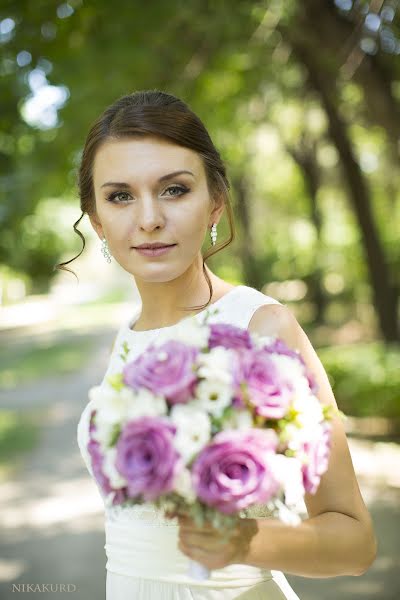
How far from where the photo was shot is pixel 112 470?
4.87 ft

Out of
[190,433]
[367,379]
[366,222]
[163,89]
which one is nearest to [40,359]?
[366,222]

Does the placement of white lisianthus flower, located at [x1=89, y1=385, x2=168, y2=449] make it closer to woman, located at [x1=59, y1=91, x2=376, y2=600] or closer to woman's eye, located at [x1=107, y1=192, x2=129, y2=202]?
woman, located at [x1=59, y1=91, x2=376, y2=600]

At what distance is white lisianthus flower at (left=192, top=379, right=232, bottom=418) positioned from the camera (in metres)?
1.47

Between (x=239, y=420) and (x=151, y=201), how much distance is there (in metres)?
0.87

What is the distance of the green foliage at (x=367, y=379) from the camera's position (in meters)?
9.55

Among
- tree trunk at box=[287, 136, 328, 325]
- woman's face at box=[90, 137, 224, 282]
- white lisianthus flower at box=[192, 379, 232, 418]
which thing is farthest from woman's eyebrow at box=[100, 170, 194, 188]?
tree trunk at box=[287, 136, 328, 325]

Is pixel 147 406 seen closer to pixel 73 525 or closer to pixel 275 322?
pixel 275 322

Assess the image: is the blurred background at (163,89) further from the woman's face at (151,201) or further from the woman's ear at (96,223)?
the woman's face at (151,201)

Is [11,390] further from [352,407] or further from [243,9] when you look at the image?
[243,9]

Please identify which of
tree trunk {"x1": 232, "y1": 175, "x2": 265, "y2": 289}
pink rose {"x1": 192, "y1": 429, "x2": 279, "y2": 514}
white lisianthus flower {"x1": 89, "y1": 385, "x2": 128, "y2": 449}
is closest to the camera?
pink rose {"x1": 192, "y1": 429, "x2": 279, "y2": 514}

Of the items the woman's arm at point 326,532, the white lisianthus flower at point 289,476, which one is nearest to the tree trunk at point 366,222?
the woman's arm at point 326,532

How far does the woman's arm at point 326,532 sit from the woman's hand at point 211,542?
62mm

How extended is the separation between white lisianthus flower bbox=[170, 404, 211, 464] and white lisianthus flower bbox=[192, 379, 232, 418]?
1.0 inches

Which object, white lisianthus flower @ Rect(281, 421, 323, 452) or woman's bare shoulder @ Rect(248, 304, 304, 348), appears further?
woman's bare shoulder @ Rect(248, 304, 304, 348)
